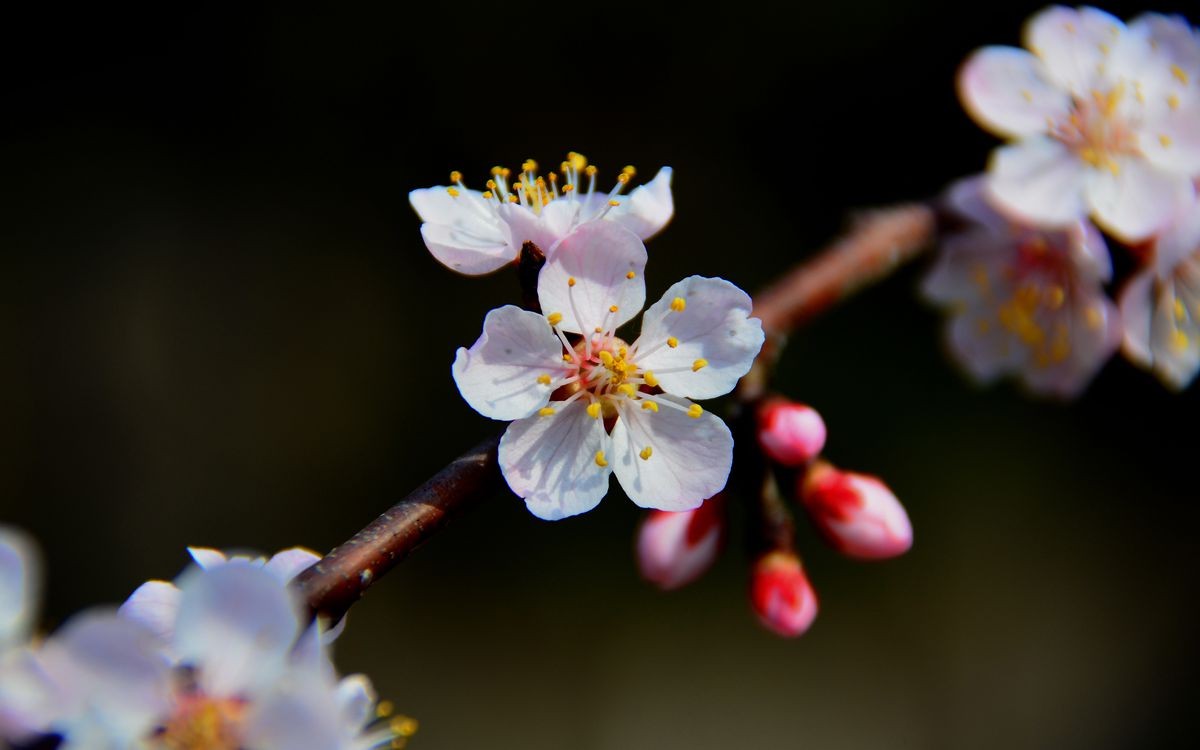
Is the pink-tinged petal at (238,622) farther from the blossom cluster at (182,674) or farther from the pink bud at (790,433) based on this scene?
the pink bud at (790,433)

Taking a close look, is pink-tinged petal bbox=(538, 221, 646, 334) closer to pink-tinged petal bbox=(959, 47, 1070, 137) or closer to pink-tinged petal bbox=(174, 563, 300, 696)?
pink-tinged petal bbox=(174, 563, 300, 696)

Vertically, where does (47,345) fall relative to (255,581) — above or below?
below

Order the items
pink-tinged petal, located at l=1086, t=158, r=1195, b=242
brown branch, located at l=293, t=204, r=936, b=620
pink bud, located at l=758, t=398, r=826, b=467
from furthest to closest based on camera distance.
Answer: pink-tinged petal, located at l=1086, t=158, r=1195, b=242 → pink bud, located at l=758, t=398, r=826, b=467 → brown branch, located at l=293, t=204, r=936, b=620

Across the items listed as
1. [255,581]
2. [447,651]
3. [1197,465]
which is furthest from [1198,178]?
[447,651]

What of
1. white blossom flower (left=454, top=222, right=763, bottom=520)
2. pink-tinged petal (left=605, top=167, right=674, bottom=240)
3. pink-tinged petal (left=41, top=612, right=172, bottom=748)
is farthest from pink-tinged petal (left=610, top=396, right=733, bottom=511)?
pink-tinged petal (left=41, top=612, right=172, bottom=748)

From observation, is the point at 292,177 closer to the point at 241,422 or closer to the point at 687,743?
the point at 241,422

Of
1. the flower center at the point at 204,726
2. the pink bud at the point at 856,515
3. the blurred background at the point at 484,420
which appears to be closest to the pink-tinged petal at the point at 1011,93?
the pink bud at the point at 856,515

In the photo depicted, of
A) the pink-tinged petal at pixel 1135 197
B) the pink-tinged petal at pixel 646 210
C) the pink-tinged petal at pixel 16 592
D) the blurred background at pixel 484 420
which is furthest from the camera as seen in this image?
the blurred background at pixel 484 420
